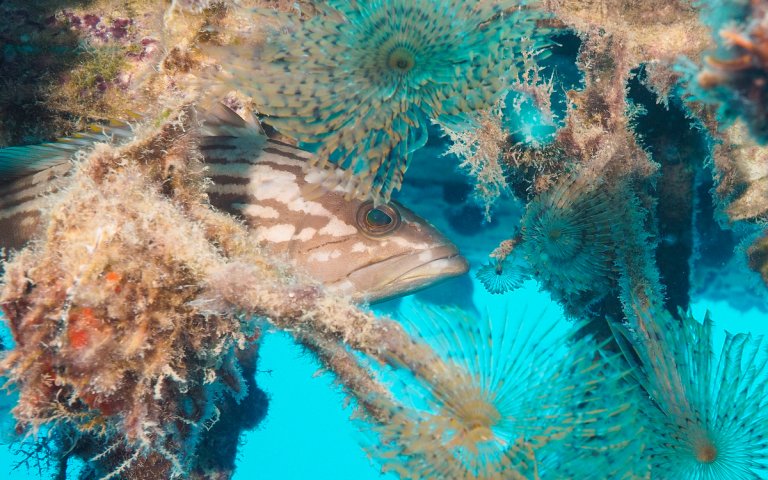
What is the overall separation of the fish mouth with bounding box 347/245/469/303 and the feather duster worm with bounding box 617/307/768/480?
144 cm

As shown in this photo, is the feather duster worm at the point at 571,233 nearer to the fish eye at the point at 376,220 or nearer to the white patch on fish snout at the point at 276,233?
the fish eye at the point at 376,220

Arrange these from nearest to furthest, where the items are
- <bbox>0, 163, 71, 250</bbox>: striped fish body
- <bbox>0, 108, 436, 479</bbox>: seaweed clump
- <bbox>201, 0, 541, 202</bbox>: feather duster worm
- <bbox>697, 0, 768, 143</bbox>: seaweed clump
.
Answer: <bbox>697, 0, 768, 143</bbox>: seaweed clump
<bbox>0, 108, 436, 479</bbox>: seaweed clump
<bbox>201, 0, 541, 202</bbox>: feather duster worm
<bbox>0, 163, 71, 250</bbox>: striped fish body

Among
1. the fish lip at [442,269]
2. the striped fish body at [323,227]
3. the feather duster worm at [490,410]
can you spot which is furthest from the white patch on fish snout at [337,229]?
the feather duster worm at [490,410]

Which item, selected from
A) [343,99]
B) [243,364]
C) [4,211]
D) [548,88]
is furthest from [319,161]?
[243,364]

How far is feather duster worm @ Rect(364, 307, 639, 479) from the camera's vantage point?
2.06m

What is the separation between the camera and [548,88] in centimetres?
336

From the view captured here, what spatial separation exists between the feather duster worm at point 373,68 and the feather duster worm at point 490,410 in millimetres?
1030

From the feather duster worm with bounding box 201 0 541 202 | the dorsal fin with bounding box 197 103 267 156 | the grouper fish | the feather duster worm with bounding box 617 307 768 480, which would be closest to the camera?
the feather duster worm with bounding box 201 0 541 202

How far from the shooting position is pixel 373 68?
2396mm

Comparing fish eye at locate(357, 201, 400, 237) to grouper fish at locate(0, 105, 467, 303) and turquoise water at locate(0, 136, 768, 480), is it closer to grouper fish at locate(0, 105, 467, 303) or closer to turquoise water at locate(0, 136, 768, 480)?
grouper fish at locate(0, 105, 467, 303)

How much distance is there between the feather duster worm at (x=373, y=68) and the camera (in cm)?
237

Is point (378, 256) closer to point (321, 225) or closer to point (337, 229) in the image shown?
point (337, 229)

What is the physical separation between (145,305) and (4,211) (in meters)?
1.86

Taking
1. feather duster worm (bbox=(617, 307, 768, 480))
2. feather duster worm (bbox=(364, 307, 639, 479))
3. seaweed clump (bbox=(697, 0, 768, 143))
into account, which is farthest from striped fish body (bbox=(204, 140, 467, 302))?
seaweed clump (bbox=(697, 0, 768, 143))
